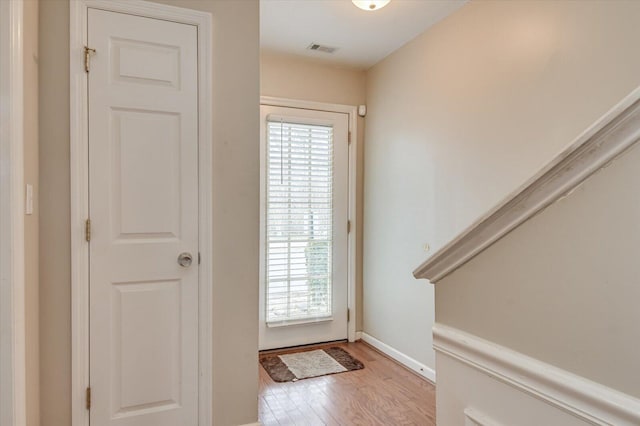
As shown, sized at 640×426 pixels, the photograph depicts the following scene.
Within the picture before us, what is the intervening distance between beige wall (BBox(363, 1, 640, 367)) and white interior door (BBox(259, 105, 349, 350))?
0.93 feet

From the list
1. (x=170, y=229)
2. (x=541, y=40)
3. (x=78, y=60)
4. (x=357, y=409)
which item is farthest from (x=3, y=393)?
(x=541, y=40)

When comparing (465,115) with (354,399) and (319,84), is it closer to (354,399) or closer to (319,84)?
(319,84)

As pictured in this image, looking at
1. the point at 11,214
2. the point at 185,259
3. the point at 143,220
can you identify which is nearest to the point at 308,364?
the point at 185,259

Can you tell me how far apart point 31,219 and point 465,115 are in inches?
97.2

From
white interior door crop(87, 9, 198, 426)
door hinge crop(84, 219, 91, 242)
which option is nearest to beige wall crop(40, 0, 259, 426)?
white interior door crop(87, 9, 198, 426)

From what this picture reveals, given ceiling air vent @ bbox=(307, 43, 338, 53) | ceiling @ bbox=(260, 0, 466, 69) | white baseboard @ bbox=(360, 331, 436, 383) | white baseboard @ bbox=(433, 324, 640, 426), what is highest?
ceiling @ bbox=(260, 0, 466, 69)

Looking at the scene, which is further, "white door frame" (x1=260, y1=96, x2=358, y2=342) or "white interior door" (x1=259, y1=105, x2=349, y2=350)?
"white door frame" (x1=260, y1=96, x2=358, y2=342)

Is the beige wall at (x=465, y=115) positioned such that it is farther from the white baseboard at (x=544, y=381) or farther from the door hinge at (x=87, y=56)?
the door hinge at (x=87, y=56)

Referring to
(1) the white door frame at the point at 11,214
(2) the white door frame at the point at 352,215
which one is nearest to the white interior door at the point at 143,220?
(1) the white door frame at the point at 11,214

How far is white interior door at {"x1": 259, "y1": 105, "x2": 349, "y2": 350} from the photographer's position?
3.48 m

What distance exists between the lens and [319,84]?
3.63 meters

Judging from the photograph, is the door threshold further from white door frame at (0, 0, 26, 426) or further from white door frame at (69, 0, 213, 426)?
white door frame at (0, 0, 26, 426)

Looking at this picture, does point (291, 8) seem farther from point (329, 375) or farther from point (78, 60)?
point (329, 375)

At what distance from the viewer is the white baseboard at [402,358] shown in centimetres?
291
